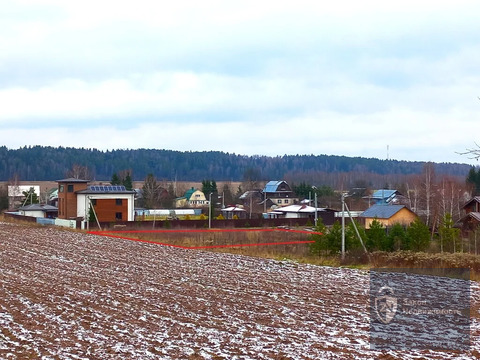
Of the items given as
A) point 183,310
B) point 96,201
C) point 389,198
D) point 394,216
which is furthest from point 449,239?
point 389,198

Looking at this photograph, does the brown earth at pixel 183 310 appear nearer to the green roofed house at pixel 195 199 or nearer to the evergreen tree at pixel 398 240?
the evergreen tree at pixel 398 240

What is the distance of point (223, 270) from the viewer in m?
20.1

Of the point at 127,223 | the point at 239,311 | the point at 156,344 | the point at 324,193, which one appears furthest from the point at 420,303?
the point at 324,193

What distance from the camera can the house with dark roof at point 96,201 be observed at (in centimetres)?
4753

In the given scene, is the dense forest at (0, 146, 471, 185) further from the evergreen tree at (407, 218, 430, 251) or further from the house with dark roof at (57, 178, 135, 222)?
the evergreen tree at (407, 218, 430, 251)

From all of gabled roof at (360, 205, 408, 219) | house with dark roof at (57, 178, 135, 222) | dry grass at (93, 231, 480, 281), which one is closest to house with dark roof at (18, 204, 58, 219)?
house with dark roof at (57, 178, 135, 222)

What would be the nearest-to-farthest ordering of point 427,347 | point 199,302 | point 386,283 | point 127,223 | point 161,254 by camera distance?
point 427,347 < point 199,302 < point 386,283 < point 161,254 < point 127,223

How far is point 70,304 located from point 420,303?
808 cm

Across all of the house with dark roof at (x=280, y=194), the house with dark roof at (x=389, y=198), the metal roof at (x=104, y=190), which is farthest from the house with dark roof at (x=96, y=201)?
the house with dark roof at (x=280, y=194)

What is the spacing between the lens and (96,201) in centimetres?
4747

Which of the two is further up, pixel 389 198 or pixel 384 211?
pixel 389 198

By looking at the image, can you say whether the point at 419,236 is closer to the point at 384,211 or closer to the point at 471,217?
the point at 471,217

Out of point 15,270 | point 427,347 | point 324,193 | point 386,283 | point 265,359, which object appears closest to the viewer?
point 265,359

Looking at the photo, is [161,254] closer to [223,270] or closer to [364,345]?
[223,270]
